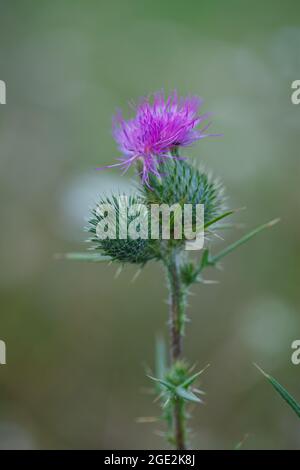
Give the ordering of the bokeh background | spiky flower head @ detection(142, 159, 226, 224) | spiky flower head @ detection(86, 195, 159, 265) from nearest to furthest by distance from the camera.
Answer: spiky flower head @ detection(86, 195, 159, 265) < spiky flower head @ detection(142, 159, 226, 224) < the bokeh background

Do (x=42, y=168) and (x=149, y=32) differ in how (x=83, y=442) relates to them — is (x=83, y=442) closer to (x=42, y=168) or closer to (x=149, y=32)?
(x=42, y=168)

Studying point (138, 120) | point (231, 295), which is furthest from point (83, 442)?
point (138, 120)

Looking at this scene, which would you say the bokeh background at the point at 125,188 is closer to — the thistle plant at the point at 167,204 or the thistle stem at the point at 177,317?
the thistle stem at the point at 177,317

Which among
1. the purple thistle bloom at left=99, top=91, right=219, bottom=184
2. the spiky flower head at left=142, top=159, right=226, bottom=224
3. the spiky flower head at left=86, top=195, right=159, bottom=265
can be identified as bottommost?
the spiky flower head at left=86, top=195, right=159, bottom=265

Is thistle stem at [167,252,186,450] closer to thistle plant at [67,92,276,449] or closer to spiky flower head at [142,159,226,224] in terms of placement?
thistle plant at [67,92,276,449]

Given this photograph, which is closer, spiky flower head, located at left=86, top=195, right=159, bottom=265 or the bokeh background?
spiky flower head, located at left=86, top=195, right=159, bottom=265

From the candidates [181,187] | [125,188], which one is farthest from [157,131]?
[125,188]

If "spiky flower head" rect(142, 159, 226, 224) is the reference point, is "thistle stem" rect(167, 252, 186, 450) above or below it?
below

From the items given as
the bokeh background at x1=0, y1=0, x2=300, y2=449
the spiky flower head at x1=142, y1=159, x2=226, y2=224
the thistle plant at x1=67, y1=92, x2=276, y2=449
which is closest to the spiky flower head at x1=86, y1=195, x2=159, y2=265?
the thistle plant at x1=67, y1=92, x2=276, y2=449
